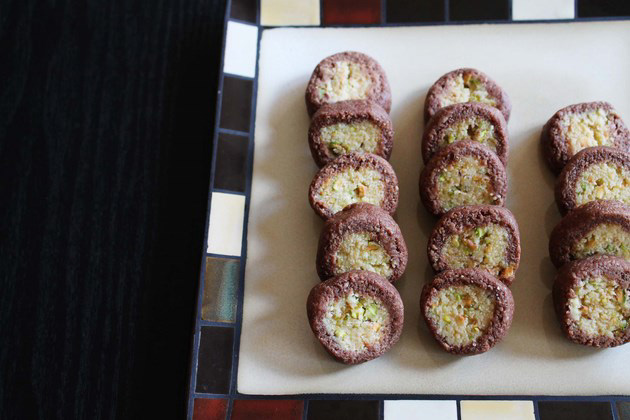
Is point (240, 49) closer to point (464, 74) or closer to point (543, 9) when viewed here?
point (464, 74)

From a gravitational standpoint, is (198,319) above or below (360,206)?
below

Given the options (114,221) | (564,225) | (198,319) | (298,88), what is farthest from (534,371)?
(114,221)

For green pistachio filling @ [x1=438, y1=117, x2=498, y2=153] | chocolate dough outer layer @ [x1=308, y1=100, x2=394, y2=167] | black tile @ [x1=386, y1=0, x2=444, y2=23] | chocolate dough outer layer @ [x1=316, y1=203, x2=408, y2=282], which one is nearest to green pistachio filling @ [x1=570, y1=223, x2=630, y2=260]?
green pistachio filling @ [x1=438, y1=117, x2=498, y2=153]

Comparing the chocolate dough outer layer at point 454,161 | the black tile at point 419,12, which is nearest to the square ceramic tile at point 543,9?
the black tile at point 419,12

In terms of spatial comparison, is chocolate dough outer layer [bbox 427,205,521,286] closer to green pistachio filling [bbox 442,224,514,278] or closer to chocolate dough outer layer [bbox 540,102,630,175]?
green pistachio filling [bbox 442,224,514,278]

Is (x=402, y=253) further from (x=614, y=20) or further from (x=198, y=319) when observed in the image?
(x=614, y=20)

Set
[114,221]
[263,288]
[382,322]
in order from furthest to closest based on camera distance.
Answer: [114,221]
[263,288]
[382,322]

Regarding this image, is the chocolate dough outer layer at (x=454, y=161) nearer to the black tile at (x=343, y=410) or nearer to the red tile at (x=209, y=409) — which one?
the black tile at (x=343, y=410)
